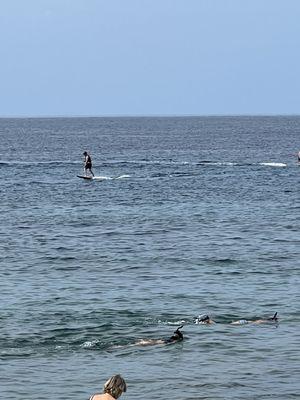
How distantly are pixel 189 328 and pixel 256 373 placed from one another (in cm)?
488

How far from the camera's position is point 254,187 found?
7381 cm

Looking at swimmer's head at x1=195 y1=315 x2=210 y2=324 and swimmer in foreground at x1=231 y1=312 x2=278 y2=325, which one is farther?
swimmer in foreground at x1=231 y1=312 x2=278 y2=325

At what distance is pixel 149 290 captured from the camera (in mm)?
34031

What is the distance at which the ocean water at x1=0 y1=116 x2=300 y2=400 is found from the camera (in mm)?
24000

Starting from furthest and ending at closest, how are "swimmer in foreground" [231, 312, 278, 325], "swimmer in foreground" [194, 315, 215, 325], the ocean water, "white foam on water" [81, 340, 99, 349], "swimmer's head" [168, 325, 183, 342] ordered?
1. "swimmer in foreground" [231, 312, 278, 325]
2. "swimmer in foreground" [194, 315, 215, 325]
3. "swimmer's head" [168, 325, 183, 342]
4. "white foam on water" [81, 340, 99, 349]
5. the ocean water

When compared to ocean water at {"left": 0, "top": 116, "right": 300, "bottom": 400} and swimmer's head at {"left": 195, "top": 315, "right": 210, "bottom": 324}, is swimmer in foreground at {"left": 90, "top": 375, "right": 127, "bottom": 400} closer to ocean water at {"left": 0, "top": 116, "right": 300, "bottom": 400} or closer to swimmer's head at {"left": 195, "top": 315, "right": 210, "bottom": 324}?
ocean water at {"left": 0, "top": 116, "right": 300, "bottom": 400}

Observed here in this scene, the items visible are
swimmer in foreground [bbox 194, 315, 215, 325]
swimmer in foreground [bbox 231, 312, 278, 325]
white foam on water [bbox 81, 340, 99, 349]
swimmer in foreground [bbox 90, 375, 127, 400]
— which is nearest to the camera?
swimmer in foreground [bbox 90, 375, 127, 400]

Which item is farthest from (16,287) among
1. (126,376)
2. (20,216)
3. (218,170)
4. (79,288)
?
(218,170)

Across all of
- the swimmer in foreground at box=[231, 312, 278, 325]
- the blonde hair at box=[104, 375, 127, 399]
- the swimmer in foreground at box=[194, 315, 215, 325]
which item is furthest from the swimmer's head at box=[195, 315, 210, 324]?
the blonde hair at box=[104, 375, 127, 399]

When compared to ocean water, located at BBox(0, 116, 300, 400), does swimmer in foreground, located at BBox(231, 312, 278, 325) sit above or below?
above

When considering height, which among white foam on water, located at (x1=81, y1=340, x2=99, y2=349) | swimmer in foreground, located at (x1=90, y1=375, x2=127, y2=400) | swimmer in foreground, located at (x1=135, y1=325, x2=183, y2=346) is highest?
swimmer in foreground, located at (x1=90, y1=375, x2=127, y2=400)


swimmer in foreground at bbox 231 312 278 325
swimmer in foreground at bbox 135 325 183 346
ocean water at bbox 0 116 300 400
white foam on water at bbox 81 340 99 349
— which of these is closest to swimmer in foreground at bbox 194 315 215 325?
ocean water at bbox 0 116 300 400

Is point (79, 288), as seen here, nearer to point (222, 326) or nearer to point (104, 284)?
point (104, 284)

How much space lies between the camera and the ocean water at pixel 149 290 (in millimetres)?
24000
